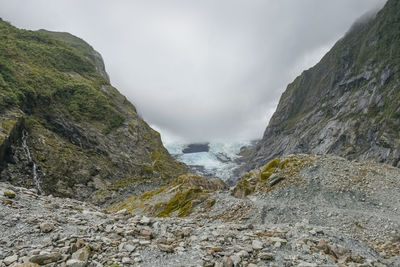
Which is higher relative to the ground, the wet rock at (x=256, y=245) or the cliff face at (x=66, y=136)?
the cliff face at (x=66, y=136)

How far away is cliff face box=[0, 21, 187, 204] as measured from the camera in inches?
2527

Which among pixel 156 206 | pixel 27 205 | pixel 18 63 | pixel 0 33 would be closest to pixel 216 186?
pixel 156 206

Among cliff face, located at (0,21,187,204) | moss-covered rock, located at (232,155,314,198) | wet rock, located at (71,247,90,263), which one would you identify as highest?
cliff face, located at (0,21,187,204)

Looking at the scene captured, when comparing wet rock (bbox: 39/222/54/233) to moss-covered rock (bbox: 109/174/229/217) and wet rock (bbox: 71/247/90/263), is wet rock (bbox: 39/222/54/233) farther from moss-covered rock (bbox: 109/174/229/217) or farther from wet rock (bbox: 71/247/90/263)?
moss-covered rock (bbox: 109/174/229/217)

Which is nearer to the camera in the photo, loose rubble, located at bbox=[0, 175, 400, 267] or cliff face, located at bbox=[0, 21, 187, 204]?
loose rubble, located at bbox=[0, 175, 400, 267]

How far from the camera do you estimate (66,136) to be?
8662 cm

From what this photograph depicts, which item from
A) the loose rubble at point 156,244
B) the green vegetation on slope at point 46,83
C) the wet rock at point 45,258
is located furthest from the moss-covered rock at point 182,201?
the green vegetation on slope at point 46,83

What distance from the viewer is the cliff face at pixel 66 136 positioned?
64.2m

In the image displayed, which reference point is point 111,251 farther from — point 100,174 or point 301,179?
point 100,174

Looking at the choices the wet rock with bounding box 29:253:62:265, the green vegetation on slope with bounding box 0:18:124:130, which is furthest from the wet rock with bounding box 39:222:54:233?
the green vegetation on slope with bounding box 0:18:124:130

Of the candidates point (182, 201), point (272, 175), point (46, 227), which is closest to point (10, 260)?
point (46, 227)

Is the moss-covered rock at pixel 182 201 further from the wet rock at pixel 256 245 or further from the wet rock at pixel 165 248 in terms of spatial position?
the wet rock at pixel 165 248

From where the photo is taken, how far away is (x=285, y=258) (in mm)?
11719

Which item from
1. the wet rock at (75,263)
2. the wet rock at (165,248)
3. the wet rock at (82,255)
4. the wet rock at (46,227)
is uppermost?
the wet rock at (46,227)
